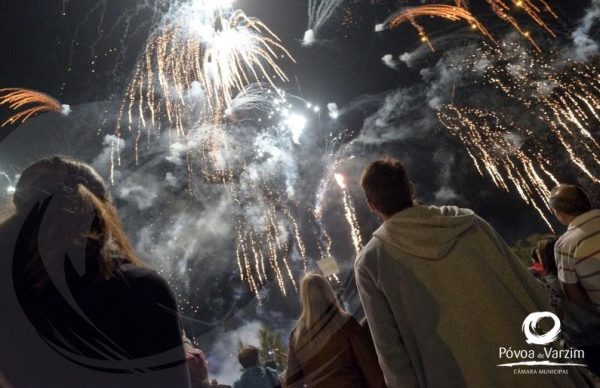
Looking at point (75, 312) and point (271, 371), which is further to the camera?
point (271, 371)

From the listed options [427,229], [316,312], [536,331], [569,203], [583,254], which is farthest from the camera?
[569,203]

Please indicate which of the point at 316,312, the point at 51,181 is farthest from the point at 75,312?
the point at 316,312

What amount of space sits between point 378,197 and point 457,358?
1128mm

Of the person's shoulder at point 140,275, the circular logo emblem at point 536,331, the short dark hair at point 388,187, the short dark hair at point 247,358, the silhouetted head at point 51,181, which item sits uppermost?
the silhouetted head at point 51,181

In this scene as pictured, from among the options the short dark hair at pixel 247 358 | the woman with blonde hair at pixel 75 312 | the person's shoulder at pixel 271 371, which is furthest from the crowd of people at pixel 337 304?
the short dark hair at pixel 247 358

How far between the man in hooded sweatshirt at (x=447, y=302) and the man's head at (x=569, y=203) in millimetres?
2013

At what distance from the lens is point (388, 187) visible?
2799 millimetres

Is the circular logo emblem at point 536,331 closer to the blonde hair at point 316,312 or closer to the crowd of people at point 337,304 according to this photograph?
Answer: the crowd of people at point 337,304

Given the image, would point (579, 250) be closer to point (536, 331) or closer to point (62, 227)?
point (536, 331)

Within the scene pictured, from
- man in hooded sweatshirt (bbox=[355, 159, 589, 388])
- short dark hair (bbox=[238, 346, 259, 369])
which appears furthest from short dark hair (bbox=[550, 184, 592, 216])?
short dark hair (bbox=[238, 346, 259, 369])

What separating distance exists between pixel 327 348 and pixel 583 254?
8.18ft

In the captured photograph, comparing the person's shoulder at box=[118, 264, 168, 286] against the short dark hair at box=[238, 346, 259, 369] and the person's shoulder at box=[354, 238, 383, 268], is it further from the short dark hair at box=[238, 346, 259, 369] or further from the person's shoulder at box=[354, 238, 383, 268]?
the short dark hair at box=[238, 346, 259, 369]

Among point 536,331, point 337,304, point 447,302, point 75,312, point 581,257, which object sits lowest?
point 536,331

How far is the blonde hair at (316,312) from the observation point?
147 inches
